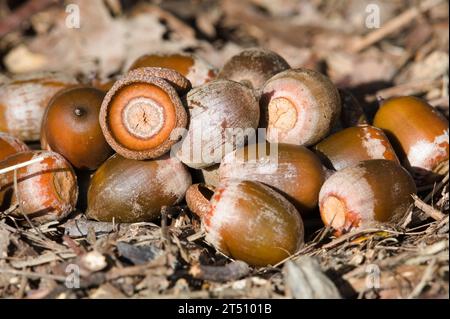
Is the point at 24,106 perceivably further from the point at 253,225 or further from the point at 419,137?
the point at 419,137

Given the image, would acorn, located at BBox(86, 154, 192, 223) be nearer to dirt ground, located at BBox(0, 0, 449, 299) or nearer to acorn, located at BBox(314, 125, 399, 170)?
dirt ground, located at BBox(0, 0, 449, 299)

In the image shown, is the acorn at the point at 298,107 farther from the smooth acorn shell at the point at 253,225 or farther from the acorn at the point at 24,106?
the acorn at the point at 24,106

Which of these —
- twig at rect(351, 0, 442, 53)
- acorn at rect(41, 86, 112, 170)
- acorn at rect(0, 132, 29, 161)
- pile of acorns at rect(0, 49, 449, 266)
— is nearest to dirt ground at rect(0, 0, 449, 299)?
twig at rect(351, 0, 442, 53)

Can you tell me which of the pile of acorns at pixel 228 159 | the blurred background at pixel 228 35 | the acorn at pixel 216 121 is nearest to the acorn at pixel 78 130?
the pile of acorns at pixel 228 159

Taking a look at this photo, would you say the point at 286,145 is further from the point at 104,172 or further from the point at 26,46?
the point at 26,46

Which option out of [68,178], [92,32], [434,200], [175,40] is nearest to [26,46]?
[92,32]

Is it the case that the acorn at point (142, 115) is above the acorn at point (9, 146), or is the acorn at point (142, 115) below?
above
